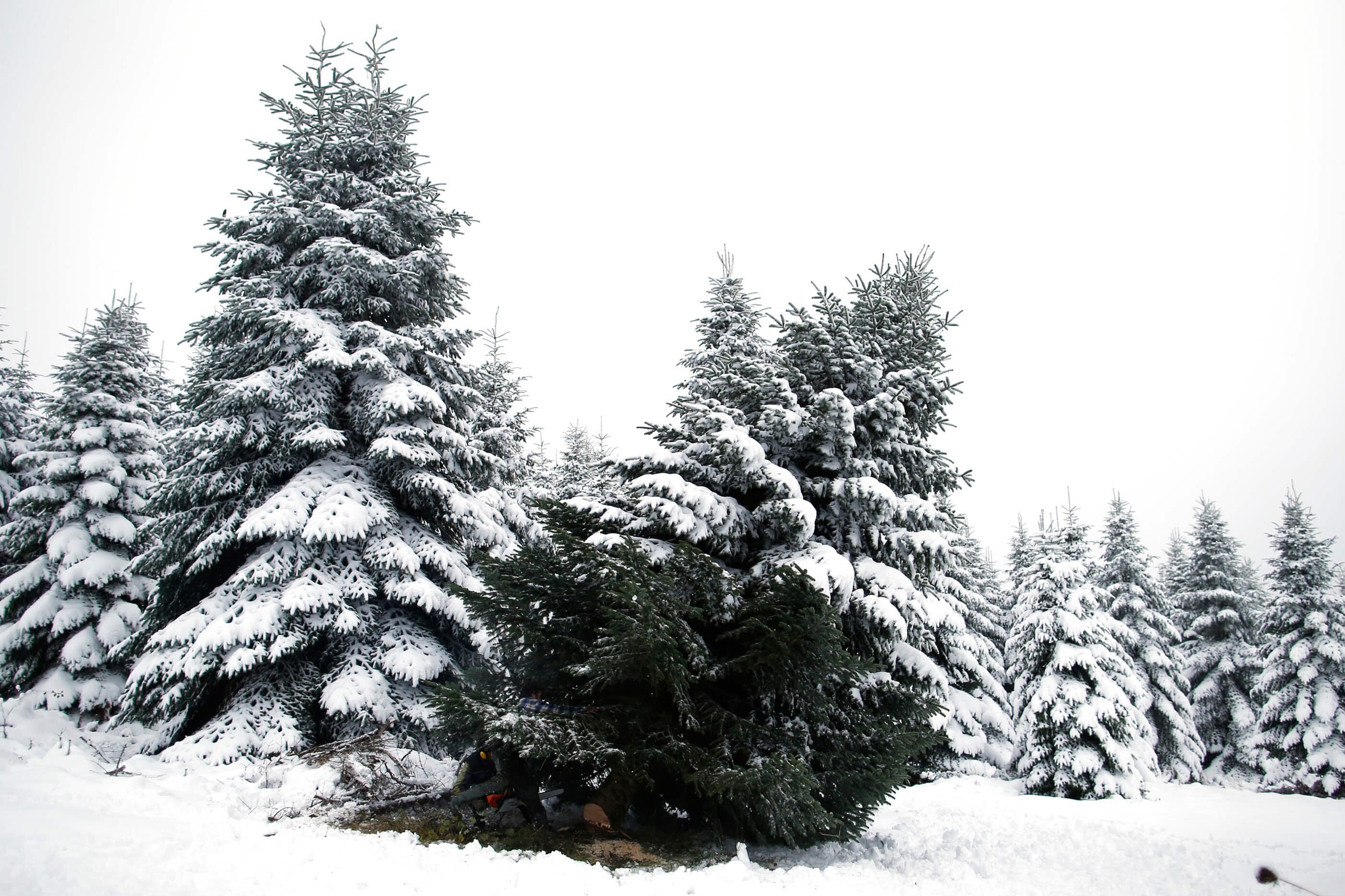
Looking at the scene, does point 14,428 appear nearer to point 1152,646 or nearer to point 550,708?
point 550,708

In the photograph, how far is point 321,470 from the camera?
33.8ft

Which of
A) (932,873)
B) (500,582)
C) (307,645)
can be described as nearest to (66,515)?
(307,645)

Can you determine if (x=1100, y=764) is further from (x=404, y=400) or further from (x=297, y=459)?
(x=297, y=459)

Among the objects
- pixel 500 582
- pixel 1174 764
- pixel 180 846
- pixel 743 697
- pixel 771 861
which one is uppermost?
pixel 500 582

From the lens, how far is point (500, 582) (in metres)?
8.30

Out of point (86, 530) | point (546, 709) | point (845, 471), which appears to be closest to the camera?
point (546, 709)

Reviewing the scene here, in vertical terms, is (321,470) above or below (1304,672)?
above

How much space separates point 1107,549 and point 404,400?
88.1 ft

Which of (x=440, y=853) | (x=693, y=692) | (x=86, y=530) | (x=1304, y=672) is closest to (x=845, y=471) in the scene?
(x=693, y=692)

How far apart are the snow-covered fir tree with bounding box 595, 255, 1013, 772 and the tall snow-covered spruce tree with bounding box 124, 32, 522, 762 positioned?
12.5ft

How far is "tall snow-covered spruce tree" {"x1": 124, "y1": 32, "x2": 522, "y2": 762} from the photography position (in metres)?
9.12

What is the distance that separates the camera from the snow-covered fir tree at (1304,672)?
1981 centimetres

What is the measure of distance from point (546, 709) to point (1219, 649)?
93.8 ft

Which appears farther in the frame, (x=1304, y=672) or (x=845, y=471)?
(x=1304, y=672)
